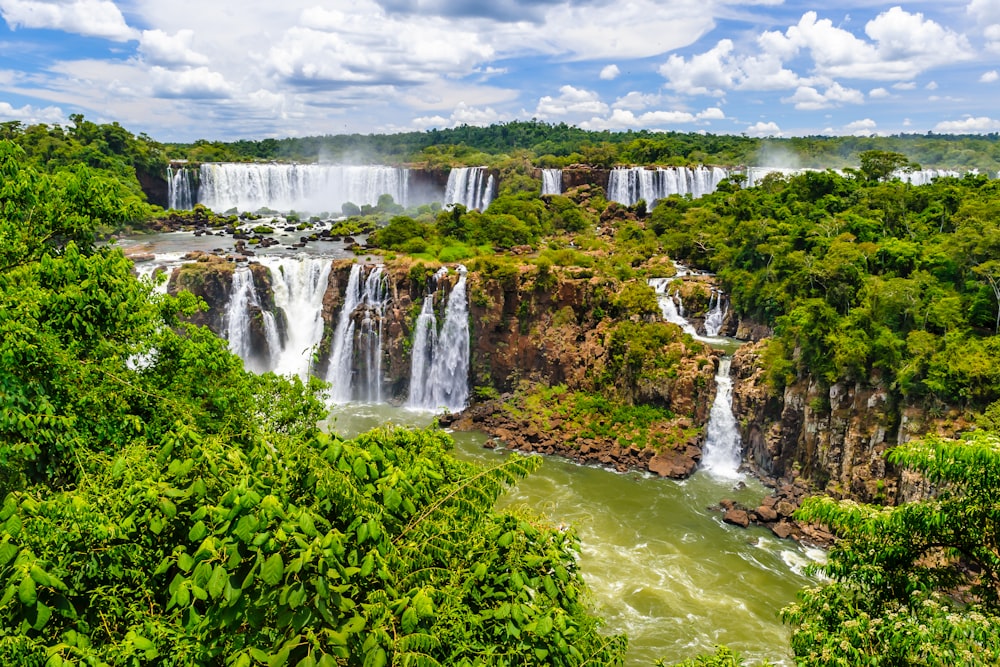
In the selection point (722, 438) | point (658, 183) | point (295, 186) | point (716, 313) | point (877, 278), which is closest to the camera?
point (877, 278)

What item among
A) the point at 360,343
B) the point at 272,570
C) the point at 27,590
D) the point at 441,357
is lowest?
the point at 441,357

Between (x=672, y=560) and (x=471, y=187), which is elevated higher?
(x=471, y=187)

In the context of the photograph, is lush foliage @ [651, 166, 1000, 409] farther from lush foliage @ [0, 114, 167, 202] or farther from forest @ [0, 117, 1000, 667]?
lush foliage @ [0, 114, 167, 202]


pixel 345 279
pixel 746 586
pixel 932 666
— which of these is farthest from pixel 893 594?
pixel 345 279

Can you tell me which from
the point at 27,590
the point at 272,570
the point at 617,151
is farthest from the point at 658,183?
the point at 27,590

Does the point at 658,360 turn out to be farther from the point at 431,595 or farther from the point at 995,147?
the point at 995,147

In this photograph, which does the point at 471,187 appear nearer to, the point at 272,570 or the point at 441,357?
the point at 441,357
